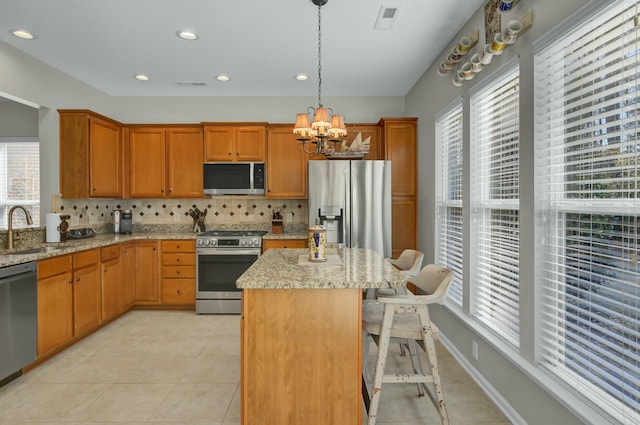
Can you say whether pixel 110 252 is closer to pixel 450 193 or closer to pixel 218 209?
pixel 218 209

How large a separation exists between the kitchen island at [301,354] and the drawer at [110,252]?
2.71 m

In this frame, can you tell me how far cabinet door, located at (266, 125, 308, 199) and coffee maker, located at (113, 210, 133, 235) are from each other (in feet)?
6.12

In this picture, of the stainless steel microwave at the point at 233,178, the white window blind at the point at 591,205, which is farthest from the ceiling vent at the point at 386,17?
the stainless steel microwave at the point at 233,178

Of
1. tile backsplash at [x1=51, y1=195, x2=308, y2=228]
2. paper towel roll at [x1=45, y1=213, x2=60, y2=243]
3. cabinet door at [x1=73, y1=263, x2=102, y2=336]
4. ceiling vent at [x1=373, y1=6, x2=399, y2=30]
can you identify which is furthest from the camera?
tile backsplash at [x1=51, y1=195, x2=308, y2=228]

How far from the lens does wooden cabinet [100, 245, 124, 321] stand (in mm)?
3822

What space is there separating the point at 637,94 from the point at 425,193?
2.71 m

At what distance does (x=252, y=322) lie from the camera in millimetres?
1863

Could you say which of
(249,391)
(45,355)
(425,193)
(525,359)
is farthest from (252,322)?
(425,193)

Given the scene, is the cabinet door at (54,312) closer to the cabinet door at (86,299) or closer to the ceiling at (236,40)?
the cabinet door at (86,299)

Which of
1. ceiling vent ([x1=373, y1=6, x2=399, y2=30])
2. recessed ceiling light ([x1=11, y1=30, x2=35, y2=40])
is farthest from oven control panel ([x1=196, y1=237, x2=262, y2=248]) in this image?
ceiling vent ([x1=373, y1=6, x2=399, y2=30])

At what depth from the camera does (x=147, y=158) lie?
4.66 metres

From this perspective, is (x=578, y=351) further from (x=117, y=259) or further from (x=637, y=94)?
(x=117, y=259)

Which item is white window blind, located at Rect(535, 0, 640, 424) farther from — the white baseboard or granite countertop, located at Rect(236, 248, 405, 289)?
granite countertop, located at Rect(236, 248, 405, 289)

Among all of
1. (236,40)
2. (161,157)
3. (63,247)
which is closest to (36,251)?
(63,247)
